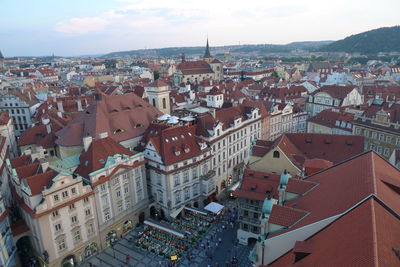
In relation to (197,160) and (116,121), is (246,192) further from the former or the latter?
(116,121)

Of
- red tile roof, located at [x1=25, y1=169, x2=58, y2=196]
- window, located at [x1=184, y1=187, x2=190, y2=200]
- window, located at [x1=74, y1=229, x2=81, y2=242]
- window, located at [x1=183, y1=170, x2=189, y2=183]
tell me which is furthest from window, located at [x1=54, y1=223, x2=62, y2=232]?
window, located at [x1=184, y1=187, x2=190, y2=200]

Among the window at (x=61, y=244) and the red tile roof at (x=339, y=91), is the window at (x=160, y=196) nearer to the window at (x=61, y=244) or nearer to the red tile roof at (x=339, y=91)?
the window at (x=61, y=244)

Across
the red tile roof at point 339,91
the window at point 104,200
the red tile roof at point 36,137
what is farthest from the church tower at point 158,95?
the red tile roof at point 339,91

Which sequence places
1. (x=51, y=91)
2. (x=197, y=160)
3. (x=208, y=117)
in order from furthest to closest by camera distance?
(x=51, y=91) < (x=208, y=117) < (x=197, y=160)

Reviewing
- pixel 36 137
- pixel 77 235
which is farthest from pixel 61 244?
pixel 36 137

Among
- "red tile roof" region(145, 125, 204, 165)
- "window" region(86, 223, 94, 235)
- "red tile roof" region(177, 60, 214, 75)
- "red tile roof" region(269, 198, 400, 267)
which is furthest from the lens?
"red tile roof" region(177, 60, 214, 75)

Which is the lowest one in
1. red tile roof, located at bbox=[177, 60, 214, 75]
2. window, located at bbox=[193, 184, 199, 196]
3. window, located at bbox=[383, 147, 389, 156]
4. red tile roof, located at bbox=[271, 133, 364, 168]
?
window, located at bbox=[193, 184, 199, 196]

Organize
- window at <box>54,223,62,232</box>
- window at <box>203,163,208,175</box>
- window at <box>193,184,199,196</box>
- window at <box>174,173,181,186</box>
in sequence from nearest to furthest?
window at <box>54,223,62,232</box>, window at <box>174,173,181,186</box>, window at <box>193,184,199,196</box>, window at <box>203,163,208,175</box>

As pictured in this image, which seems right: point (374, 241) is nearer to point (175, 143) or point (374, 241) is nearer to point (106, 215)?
point (106, 215)

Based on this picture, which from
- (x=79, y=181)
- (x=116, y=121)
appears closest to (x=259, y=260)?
(x=79, y=181)

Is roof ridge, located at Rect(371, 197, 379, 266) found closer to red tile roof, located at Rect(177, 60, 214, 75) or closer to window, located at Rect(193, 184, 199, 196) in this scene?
window, located at Rect(193, 184, 199, 196)

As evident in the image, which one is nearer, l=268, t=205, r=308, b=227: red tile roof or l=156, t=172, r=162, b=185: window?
l=268, t=205, r=308, b=227: red tile roof
